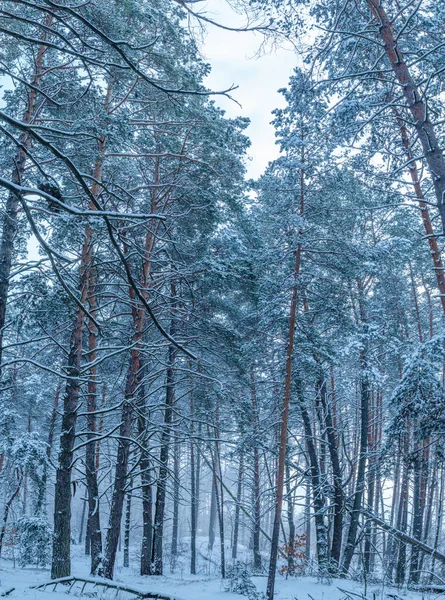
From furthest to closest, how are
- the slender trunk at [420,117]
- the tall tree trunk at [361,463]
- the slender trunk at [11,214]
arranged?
the tall tree trunk at [361,463]
the slender trunk at [11,214]
the slender trunk at [420,117]

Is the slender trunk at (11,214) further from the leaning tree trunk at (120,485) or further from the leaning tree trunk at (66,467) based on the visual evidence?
the leaning tree trunk at (120,485)

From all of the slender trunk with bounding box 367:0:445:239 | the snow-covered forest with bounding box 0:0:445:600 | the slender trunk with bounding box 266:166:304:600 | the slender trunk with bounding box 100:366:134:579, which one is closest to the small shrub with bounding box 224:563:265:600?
the snow-covered forest with bounding box 0:0:445:600

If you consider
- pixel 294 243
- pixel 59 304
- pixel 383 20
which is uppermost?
pixel 383 20

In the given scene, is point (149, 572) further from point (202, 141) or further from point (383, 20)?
point (383, 20)

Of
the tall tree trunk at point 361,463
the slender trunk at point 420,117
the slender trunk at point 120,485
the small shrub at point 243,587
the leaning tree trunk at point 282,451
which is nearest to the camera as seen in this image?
the slender trunk at point 420,117

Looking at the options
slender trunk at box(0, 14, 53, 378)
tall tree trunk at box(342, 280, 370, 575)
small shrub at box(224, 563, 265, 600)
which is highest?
slender trunk at box(0, 14, 53, 378)

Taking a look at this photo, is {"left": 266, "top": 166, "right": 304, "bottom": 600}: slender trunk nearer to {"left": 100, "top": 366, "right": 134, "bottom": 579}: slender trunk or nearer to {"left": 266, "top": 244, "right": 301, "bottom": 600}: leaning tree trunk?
{"left": 266, "top": 244, "right": 301, "bottom": 600}: leaning tree trunk

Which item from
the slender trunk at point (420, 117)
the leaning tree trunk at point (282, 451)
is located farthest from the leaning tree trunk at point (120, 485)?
the slender trunk at point (420, 117)

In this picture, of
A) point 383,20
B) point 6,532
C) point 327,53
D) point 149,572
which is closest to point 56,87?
point 327,53

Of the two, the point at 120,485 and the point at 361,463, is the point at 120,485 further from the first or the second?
the point at 361,463

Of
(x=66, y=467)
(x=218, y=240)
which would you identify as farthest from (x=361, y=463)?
(x=66, y=467)

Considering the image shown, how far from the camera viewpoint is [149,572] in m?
12.6

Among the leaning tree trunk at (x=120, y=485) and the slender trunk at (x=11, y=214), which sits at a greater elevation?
the slender trunk at (x=11, y=214)

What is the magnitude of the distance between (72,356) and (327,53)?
667cm
